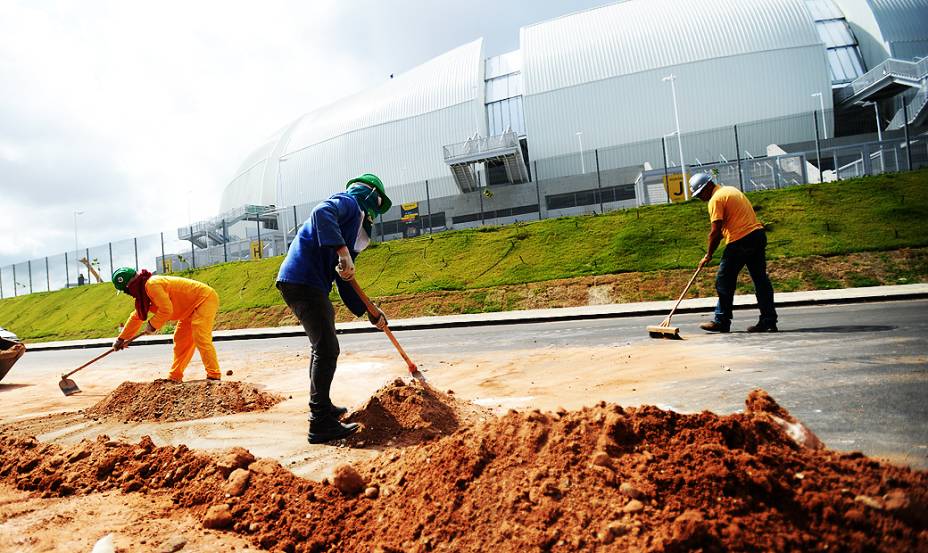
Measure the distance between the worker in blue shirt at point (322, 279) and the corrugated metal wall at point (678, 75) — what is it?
32.3 m

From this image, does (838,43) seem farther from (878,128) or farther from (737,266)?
(737,266)

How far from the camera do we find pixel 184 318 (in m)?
6.59

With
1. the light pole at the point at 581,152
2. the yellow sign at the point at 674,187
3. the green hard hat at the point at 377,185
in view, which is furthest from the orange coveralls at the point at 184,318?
the light pole at the point at 581,152

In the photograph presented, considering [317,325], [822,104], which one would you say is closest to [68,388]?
[317,325]

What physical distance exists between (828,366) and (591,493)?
3.49 metres

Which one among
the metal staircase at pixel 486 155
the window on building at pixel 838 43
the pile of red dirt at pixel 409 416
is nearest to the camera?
the pile of red dirt at pixel 409 416

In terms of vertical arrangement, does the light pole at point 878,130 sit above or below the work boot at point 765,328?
above

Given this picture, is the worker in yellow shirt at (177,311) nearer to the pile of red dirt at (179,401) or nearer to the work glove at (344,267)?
the pile of red dirt at (179,401)

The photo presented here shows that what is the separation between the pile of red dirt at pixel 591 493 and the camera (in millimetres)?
1779

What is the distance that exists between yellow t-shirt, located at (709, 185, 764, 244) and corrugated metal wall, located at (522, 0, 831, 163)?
27358 mm

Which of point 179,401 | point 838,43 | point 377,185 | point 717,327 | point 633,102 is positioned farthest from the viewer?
point 838,43

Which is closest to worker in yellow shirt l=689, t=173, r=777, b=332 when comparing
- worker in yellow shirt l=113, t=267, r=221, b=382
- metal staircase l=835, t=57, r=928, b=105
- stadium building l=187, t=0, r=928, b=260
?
worker in yellow shirt l=113, t=267, r=221, b=382

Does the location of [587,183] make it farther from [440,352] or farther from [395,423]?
[395,423]

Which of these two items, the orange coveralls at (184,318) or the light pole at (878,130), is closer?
the orange coveralls at (184,318)
